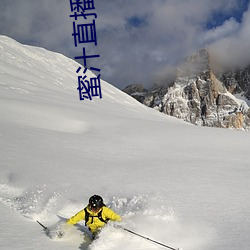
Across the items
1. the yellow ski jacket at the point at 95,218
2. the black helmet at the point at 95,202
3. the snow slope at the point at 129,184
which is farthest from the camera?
the yellow ski jacket at the point at 95,218

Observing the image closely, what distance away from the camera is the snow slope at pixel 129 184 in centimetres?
549

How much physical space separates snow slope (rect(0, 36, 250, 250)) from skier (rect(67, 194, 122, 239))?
0.77 ft

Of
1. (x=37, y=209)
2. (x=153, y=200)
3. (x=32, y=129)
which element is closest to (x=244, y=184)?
(x=153, y=200)

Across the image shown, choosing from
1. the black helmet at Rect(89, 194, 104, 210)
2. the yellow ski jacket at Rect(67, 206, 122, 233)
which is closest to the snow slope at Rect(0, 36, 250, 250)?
the yellow ski jacket at Rect(67, 206, 122, 233)

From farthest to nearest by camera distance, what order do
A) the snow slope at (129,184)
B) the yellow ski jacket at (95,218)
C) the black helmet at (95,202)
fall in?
the yellow ski jacket at (95,218) → the black helmet at (95,202) → the snow slope at (129,184)

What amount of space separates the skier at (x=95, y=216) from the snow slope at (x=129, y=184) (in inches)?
9.3

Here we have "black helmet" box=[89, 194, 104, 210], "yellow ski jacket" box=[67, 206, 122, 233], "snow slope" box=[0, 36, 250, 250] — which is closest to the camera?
"snow slope" box=[0, 36, 250, 250]

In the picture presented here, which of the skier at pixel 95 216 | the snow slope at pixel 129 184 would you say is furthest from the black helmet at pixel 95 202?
the snow slope at pixel 129 184

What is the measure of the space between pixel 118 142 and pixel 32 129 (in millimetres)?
4152

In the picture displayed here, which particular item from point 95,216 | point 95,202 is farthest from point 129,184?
point 95,202

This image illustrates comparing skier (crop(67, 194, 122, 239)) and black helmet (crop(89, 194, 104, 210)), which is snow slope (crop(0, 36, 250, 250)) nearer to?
skier (crop(67, 194, 122, 239))

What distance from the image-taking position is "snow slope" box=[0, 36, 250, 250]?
216 inches

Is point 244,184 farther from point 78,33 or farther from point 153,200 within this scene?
point 78,33

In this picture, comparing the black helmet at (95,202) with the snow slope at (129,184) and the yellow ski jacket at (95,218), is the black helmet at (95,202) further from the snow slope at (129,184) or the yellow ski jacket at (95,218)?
the snow slope at (129,184)
